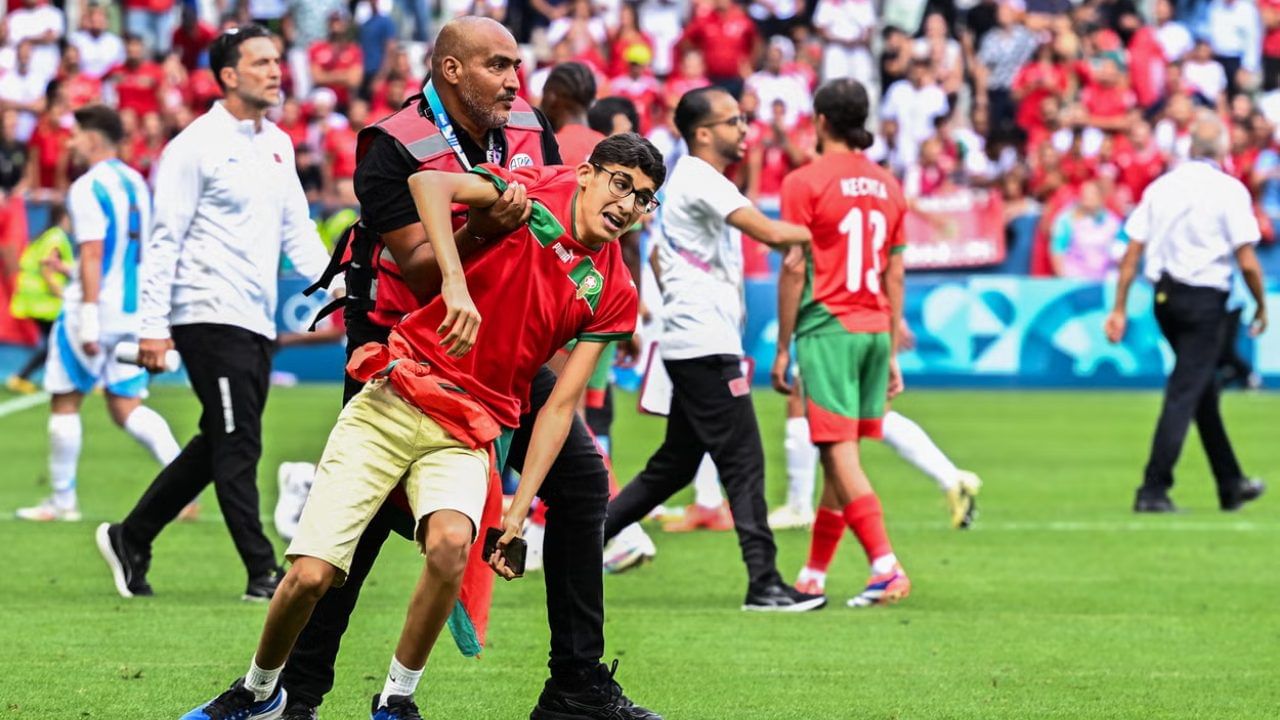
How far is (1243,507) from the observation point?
514 inches

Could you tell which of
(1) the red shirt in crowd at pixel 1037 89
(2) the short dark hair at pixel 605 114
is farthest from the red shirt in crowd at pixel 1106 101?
(2) the short dark hair at pixel 605 114

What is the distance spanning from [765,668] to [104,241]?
4928mm

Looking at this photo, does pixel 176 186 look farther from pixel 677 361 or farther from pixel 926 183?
pixel 926 183

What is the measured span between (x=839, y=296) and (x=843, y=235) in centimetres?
27

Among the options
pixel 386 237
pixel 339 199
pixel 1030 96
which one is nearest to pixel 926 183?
pixel 1030 96

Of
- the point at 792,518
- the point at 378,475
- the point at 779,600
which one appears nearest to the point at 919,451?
the point at 792,518

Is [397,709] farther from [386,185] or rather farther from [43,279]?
[43,279]

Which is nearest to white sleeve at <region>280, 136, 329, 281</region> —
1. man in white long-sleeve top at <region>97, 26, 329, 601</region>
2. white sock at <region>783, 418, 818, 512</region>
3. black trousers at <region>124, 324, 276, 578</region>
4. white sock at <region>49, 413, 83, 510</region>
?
man in white long-sleeve top at <region>97, 26, 329, 601</region>

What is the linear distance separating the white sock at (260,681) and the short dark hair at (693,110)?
3978 millimetres

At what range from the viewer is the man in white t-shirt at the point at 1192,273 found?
12.7 m

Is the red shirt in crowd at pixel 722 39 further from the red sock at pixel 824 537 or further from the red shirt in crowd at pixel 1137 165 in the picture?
the red sock at pixel 824 537

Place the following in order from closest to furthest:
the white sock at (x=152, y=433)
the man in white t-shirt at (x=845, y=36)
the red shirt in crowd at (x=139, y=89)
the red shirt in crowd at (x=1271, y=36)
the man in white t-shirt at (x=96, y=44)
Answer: the white sock at (x=152, y=433), the red shirt in crowd at (x=139, y=89), the man in white t-shirt at (x=96, y=44), the man in white t-shirt at (x=845, y=36), the red shirt in crowd at (x=1271, y=36)

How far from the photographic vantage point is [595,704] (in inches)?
243

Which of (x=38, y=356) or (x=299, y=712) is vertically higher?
(x=299, y=712)
